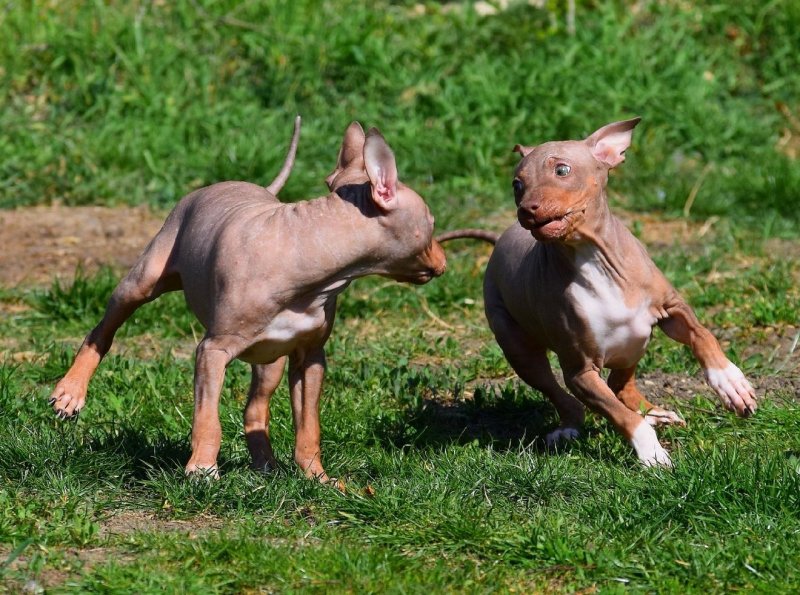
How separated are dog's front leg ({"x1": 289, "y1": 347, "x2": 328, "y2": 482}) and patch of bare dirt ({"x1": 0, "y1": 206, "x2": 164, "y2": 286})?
3325mm

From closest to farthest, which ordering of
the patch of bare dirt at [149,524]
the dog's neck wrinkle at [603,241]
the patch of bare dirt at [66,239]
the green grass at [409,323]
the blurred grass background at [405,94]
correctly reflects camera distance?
the green grass at [409,323] → the patch of bare dirt at [149,524] → the dog's neck wrinkle at [603,241] → the patch of bare dirt at [66,239] → the blurred grass background at [405,94]

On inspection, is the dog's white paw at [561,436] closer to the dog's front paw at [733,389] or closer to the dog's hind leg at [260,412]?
the dog's front paw at [733,389]

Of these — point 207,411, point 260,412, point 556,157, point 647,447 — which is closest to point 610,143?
point 556,157

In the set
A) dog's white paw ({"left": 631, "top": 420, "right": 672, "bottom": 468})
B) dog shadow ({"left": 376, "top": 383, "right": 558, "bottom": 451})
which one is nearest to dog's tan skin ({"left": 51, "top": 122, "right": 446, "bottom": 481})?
dog shadow ({"left": 376, "top": 383, "right": 558, "bottom": 451})

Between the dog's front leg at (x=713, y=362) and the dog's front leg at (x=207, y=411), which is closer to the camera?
the dog's front leg at (x=207, y=411)

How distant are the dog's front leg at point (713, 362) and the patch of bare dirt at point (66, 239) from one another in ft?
13.5

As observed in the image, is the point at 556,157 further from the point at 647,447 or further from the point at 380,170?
the point at 647,447

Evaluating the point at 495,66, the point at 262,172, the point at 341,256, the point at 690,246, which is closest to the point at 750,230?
the point at 690,246

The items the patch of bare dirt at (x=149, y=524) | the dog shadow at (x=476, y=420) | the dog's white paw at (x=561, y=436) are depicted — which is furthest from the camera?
the dog shadow at (x=476, y=420)

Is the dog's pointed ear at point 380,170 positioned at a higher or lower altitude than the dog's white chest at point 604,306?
higher

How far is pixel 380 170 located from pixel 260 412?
1.29 meters

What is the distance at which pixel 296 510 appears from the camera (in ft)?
16.1

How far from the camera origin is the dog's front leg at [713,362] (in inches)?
210

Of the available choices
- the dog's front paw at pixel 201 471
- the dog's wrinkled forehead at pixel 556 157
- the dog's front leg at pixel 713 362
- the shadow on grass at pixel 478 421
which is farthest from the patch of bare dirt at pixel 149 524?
the dog's front leg at pixel 713 362
